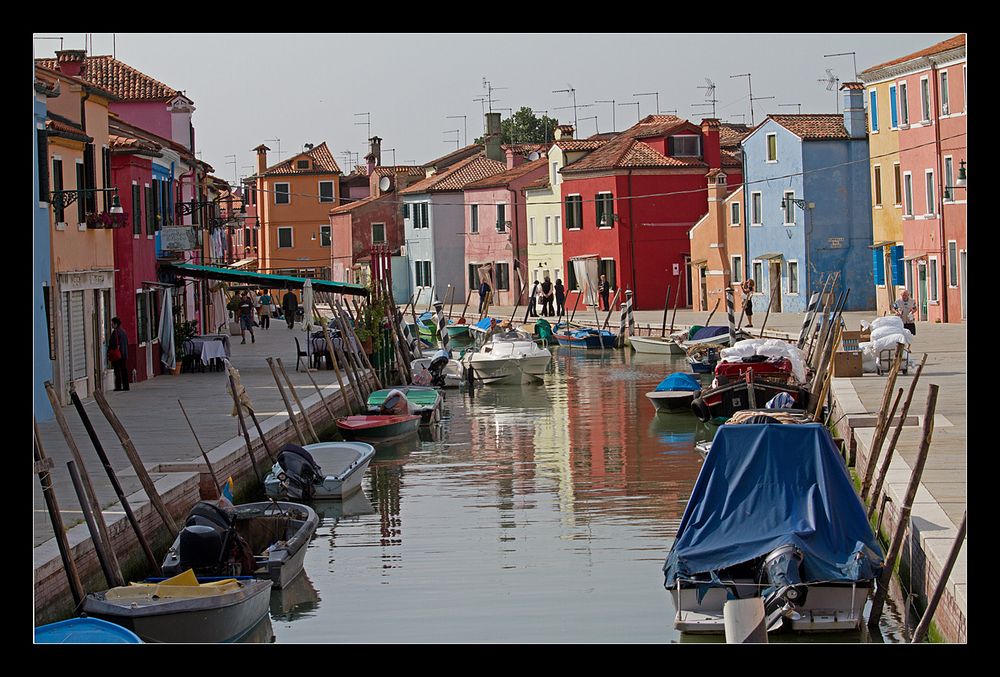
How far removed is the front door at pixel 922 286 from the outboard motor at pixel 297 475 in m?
24.5

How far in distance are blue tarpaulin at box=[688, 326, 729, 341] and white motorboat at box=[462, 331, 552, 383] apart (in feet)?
13.4

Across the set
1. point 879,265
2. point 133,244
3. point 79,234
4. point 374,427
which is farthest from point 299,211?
point 374,427

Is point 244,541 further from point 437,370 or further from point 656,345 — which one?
point 656,345

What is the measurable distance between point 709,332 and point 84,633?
1115 inches

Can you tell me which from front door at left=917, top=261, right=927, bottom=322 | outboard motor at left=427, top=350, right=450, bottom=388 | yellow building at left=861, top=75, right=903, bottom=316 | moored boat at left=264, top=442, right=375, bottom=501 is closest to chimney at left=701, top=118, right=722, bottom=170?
yellow building at left=861, top=75, right=903, bottom=316

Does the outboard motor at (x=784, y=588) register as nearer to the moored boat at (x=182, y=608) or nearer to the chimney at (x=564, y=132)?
the moored boat at (x=182, y=608)

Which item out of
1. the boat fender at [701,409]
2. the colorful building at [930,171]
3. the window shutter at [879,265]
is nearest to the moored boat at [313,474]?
the boat fender at [701,409]

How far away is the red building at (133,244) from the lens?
2809cm

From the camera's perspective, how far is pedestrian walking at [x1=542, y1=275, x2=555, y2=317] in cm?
5253

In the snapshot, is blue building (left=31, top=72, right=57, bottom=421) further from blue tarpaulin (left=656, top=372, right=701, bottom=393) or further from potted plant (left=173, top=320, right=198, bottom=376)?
blue tarpaulin (left=656, top=372, right=701, bottom=393)

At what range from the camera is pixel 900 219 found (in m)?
41.3
